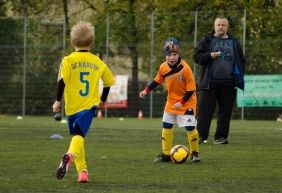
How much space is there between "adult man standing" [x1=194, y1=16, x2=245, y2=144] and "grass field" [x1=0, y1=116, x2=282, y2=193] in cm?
45

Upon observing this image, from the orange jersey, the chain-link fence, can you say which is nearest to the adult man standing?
the orange jersey

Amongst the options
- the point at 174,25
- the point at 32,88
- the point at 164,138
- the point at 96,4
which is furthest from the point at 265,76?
the point at 164,138

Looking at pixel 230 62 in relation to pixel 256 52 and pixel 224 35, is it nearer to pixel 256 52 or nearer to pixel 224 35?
pixel 224 35

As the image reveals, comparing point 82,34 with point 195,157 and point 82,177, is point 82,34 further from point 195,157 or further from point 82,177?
point 195,157

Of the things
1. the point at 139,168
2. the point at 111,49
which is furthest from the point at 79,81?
the point at 111,49

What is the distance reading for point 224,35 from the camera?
44.3ft

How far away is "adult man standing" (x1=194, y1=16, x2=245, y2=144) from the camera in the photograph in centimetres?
1352

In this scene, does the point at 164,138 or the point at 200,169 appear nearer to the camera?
the point at 200,169

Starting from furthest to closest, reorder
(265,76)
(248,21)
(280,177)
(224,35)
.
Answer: (248,21) < (265,76) < (224,35) < (280,177)

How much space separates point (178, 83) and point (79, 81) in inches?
101

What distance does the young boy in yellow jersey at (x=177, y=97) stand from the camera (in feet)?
34.4

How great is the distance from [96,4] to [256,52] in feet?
35.1

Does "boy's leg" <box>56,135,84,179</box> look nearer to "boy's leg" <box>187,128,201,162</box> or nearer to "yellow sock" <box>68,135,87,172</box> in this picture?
"yellow sock" <box>68,135,87,172</box>

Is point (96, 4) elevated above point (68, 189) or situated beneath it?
Result: elevated above
